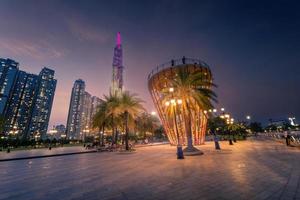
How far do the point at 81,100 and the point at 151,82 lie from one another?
155 meters

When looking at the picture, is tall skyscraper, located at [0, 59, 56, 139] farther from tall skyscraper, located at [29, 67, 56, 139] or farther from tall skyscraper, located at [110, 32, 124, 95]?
tall skyscraper, located at [110, 32, 124, 95]

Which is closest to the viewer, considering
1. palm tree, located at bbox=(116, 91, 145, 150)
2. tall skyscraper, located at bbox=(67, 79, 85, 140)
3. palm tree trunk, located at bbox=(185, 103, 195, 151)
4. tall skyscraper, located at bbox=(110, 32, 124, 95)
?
palm tree trunk, located at bbox=(185, 103, 195, 151)

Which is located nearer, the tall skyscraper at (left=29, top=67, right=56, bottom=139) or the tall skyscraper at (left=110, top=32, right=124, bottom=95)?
the tall skyscraper at (left=110, top=32, right=124, bottom=95)

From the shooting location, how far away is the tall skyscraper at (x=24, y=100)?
126 metres

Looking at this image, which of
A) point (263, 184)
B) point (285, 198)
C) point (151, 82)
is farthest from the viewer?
point (151, 82)

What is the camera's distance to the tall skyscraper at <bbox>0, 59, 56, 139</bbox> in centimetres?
12612

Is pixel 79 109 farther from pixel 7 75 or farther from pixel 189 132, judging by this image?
pixel 189 132

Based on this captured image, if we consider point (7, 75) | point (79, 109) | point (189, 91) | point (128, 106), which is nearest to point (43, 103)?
point (79, 109)

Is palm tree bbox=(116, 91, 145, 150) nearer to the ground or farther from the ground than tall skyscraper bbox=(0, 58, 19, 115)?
nearer to the ground

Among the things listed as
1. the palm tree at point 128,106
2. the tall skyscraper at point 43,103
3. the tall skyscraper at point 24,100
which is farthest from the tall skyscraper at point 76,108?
the palm tree at point 128,106

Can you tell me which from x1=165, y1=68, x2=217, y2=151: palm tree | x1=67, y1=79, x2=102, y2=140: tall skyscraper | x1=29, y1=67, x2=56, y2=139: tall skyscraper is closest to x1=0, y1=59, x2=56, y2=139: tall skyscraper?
x1=29, y1=67, x2=56, y2=139: tall skyscraper

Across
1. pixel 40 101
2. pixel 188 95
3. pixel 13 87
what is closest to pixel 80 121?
pixel 40 101

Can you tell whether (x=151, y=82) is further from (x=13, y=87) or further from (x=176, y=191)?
(x=13, y=87)

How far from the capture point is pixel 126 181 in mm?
7199
